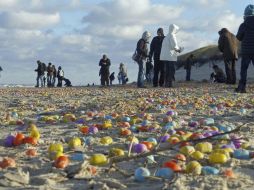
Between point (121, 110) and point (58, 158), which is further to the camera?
point (121, 110)

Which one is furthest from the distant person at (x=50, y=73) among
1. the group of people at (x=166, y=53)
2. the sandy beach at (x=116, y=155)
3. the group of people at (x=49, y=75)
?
the sandy beach at (x=116, y=155)

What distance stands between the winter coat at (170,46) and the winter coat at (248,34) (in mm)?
3176

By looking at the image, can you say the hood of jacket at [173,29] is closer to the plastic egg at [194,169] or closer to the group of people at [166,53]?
the group of people at [166,53]

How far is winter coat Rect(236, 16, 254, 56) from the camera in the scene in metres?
10.6

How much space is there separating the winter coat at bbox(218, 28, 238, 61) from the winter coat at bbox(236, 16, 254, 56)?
4.83 metres

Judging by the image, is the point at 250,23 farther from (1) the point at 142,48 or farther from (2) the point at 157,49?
(1) the point at 142,48

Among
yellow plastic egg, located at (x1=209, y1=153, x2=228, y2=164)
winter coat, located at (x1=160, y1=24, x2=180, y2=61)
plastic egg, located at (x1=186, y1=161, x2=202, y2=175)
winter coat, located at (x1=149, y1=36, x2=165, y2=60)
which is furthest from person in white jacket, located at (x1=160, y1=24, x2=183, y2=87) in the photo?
plastic egg, located at (x1=186, y1=161, x2=202, y2=175)

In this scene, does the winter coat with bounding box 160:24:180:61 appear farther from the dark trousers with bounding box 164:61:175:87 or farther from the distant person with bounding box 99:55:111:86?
the distant person with bounding box 99:55:111:86

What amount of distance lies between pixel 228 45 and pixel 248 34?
193 inches

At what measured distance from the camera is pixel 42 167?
3.40 m

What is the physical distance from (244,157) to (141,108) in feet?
14.7

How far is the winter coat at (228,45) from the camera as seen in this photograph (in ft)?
50.8

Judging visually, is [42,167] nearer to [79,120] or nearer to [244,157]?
[244,157]

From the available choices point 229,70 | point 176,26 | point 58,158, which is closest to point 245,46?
point 176,26
